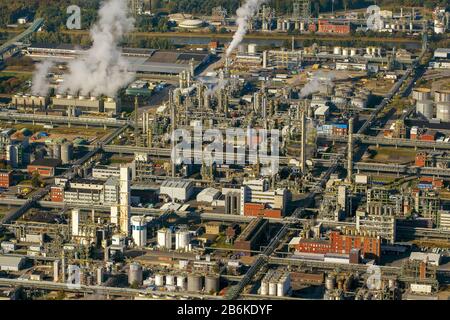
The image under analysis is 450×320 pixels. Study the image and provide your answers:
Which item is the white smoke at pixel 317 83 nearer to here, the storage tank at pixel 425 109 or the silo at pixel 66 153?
the storage tank at pixel 425 109

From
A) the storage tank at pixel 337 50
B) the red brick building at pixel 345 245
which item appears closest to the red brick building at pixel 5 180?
the red brick building at pixel 345 245

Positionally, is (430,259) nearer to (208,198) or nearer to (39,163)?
(208,198)

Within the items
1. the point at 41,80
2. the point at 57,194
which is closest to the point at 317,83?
the point at 41,80

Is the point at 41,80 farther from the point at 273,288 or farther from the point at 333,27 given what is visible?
the point at 273,288

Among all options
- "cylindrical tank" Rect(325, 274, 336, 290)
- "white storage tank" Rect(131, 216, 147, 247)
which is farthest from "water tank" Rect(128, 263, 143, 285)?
"cylindrical tank" Rect(325, 274, 336, 290)

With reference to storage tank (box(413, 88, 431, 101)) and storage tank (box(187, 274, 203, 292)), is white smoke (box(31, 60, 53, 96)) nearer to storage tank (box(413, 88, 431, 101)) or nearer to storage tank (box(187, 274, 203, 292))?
storage tank (box(413, 88, 431, 101))

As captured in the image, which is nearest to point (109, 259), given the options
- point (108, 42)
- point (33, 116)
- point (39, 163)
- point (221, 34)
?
point (39, 163)
